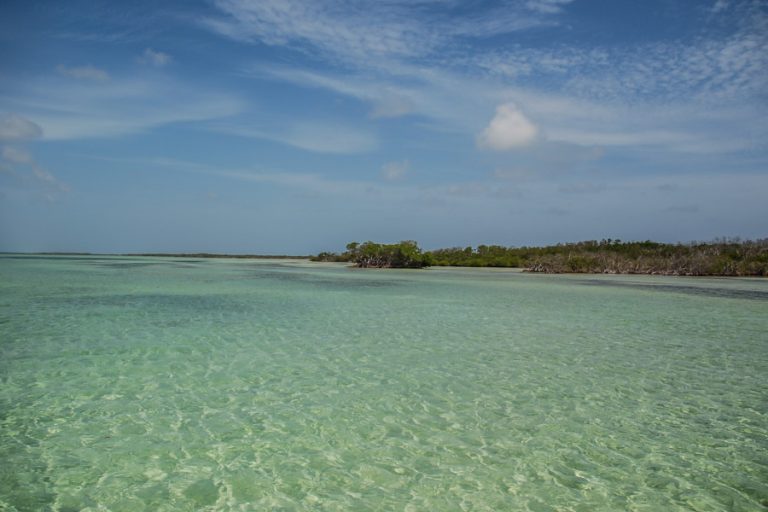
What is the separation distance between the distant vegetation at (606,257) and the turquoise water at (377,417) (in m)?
31.5

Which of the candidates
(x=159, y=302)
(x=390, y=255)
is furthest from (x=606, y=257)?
(x=159, y=302)

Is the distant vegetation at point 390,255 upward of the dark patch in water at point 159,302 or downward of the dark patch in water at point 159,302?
upward

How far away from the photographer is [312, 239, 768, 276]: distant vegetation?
38.3 metres

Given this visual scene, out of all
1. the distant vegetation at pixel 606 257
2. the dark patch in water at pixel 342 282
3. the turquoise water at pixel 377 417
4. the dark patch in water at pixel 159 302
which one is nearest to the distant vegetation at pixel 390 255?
the distant vegetation at pixel 606 257

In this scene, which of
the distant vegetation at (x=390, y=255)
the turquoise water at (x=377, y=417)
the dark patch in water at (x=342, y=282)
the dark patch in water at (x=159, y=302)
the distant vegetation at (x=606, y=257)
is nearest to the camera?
the turquoise water at (x=377, y=417)

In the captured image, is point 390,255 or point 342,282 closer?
point 342,282

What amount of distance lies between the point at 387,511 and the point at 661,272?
4171cm

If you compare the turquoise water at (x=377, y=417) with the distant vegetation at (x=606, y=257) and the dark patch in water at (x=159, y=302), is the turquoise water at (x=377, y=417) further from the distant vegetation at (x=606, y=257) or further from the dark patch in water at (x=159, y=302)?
the distant vegetation at (x=606, y=257)

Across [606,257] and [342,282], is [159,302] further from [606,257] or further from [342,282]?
[606,257]

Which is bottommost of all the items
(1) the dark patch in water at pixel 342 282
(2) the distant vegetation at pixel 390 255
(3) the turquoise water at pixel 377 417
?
(3) the turquoise water at pixel 377 417

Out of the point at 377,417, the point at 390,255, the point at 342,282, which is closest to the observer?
the point at 377,417

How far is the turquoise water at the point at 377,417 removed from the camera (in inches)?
146

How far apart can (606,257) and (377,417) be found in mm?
41520

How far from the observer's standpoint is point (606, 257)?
42.4 meters
